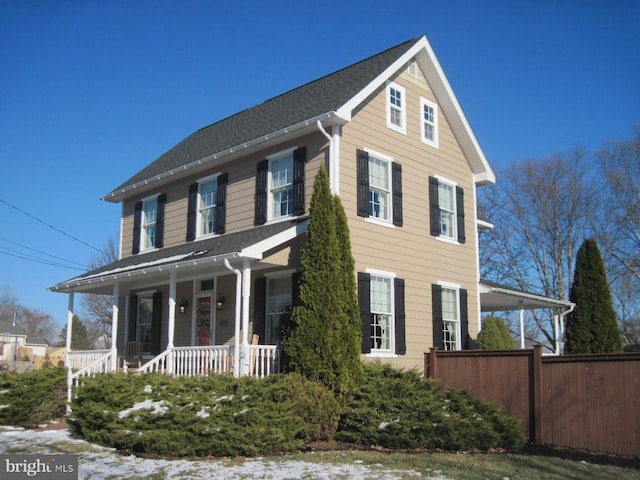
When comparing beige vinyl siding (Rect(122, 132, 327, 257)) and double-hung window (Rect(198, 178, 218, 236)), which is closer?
beige vinyl siding (Rect(122, 132, 327, 257))

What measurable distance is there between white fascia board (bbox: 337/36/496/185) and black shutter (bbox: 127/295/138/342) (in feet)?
28.4

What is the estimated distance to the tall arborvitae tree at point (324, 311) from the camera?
10680mm

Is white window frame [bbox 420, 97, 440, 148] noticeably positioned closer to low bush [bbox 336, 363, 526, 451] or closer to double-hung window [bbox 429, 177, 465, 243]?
double-hung window [bbox 429, 177, 465, 243]

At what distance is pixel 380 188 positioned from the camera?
1398 cm

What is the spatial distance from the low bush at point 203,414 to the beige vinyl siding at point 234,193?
450cm

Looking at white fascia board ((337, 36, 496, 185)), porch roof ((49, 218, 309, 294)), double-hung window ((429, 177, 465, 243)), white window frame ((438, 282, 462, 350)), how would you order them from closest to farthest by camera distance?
porch roof ((49, 218, 309, 294)), white fascia board ((337, 36, 496, 185)), white window frame ((438, 282, 462, 350)), double-hung window ((429, 177, 465, 243))

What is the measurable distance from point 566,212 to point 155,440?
26387mm

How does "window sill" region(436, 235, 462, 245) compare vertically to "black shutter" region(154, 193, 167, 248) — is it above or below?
below

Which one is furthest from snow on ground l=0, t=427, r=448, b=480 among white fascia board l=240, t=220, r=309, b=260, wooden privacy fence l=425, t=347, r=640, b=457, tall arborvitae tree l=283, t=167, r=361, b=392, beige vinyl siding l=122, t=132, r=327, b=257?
beige vinyl siding l=122, t=132, r=327, b=257

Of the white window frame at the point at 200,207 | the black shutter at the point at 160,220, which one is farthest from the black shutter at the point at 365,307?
the black shutter at the point at 160,220

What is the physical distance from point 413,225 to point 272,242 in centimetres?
422

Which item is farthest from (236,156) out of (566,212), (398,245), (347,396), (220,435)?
(566,212)

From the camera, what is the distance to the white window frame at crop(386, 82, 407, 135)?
14609 millimetres

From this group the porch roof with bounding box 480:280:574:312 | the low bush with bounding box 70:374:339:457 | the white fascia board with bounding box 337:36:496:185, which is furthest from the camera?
the porch roof with bounding box 480:280:574:312
